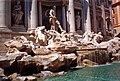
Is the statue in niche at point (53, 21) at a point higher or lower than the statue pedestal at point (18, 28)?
higher

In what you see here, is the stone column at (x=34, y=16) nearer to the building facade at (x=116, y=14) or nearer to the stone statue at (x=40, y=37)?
the stone statue at (x=40, y=37)

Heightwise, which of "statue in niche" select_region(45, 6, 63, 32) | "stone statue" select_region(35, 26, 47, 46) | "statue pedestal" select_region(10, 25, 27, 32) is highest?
"statue in niche" select_region(45, 6, 63, 32)

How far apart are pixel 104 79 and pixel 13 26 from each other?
1141cm

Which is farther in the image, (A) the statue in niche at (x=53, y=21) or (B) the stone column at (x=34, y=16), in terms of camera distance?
(A) the statue in niche at (x=53, y=21)

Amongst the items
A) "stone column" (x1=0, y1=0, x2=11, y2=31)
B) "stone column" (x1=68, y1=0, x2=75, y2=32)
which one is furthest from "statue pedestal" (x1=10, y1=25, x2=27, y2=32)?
"stone column" (x1=68, y1=0, x2=75, y2=32)

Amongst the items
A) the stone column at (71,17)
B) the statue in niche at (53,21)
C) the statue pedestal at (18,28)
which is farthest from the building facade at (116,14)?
the statue pedestal at (18,28)

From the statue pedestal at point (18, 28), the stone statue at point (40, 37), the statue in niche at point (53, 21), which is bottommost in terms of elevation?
the stone statue at point (40, 37)

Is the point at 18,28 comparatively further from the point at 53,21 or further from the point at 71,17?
the point at 71,17

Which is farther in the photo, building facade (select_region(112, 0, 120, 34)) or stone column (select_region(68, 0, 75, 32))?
building facade (select_region(112, 0, 120, 34))

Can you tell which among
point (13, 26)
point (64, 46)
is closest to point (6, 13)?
point (13, 26)

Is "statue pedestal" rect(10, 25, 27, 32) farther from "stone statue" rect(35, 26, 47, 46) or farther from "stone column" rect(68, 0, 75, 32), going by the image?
"stone column" rect(68, 0, 75, 32)

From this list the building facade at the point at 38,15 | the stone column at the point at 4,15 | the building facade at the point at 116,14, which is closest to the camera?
the stone column at the point at 4,15

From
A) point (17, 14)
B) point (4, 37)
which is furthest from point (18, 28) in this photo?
point (4, 37)

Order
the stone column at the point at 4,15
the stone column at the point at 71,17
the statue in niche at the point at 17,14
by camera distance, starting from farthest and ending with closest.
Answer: the stone column at the point at 71,17, the statue in niche at the point at 17,14, the stone column at the point at 4,15
